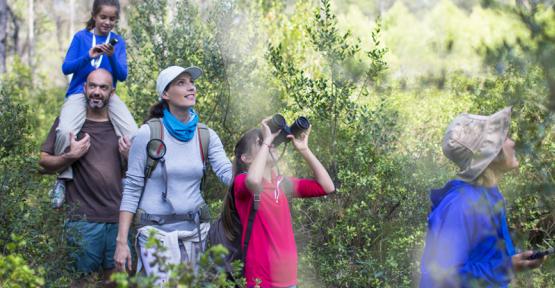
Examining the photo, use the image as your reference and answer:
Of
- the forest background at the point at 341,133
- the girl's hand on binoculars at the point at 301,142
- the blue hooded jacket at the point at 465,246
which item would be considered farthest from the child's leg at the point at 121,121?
the blue hooded jacket at the point at 465,246

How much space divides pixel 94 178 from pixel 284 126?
166cm

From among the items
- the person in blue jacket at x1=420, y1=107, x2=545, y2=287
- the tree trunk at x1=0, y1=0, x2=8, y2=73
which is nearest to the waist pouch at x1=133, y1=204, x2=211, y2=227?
the person in blue jacket at x1=420, y1=107, x2=545, y2=287

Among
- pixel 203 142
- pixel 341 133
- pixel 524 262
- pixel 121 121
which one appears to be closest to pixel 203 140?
pixel 203 142

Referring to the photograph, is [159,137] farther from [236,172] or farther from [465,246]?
[465,246]

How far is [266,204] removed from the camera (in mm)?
4664

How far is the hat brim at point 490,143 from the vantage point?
366 centimetres

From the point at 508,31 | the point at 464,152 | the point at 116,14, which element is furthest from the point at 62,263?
the point at 508,31

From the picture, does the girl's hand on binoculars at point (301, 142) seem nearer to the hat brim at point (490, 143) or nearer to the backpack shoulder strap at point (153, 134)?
the backpack shoulder strap at point (153, 134)

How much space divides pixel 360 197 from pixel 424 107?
422cm

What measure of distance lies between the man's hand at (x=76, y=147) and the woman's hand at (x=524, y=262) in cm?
314

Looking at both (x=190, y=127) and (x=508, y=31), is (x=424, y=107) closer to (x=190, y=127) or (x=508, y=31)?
(x=190, y=127)

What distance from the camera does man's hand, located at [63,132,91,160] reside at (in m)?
5.59

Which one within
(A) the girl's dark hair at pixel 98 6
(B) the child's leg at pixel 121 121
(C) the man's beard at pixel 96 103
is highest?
(A) the girl's dark hair at pixel 98 6

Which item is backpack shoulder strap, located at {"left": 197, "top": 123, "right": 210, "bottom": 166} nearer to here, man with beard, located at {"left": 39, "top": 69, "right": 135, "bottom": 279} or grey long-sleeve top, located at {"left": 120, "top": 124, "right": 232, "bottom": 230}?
grey long-sleeve top, located at {"left": 120, "top": 124, "right": 232, "bottom": 230}
